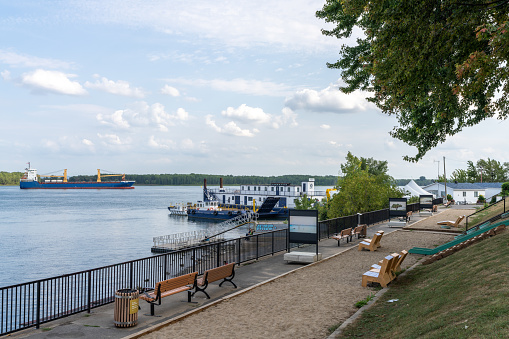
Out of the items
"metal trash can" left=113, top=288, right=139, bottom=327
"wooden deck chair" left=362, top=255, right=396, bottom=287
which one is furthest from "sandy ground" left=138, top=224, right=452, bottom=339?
"metal trash can" left=113, top=288, right=139, bottom=327

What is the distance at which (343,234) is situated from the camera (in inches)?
885

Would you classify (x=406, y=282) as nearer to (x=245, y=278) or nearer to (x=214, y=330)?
(x=245, y=278)

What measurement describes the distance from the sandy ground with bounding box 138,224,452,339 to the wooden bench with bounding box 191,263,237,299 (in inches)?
33.7

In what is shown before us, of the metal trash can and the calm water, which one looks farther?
the calm water

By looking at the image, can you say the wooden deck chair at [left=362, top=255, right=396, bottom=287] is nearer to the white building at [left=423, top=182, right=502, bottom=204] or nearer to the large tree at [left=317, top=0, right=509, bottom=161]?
the large tree at [left=317, top=0, right=509, bottom=161]

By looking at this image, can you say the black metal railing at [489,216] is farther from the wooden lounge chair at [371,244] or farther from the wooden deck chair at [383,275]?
the wooden deck chair at [383,275]

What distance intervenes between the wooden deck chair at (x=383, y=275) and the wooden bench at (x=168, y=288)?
5108 millimetres

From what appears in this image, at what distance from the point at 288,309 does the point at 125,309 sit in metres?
3.86

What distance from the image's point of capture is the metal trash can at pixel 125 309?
364 inches

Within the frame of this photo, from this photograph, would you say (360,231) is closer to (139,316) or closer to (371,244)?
(371,244)

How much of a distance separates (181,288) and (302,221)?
8066 millimetres

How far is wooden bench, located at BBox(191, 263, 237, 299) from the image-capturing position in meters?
11.7

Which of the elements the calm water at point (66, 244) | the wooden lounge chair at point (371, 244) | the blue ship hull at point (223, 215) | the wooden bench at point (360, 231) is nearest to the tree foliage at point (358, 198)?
the calm water at point (66, 244)

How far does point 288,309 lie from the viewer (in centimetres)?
1054
